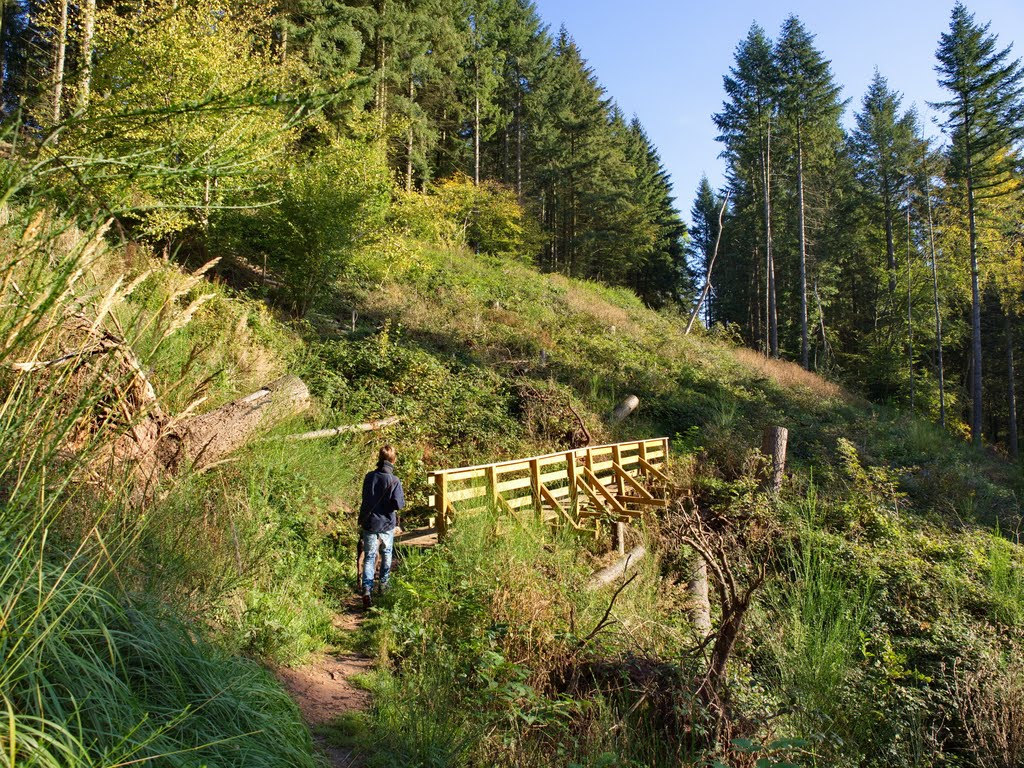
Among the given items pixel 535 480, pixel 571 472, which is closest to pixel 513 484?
pixel 535 480

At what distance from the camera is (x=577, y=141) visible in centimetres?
3544

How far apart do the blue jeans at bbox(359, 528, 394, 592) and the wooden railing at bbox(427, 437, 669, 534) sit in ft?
3.22

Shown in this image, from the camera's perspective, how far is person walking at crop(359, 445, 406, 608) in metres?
6.09

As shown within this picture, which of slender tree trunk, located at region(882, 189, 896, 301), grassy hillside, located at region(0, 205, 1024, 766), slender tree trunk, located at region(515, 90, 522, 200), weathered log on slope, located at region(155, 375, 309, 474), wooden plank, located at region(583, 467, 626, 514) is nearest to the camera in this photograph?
grassy hillside, located at region(0, 205, 1024, 766)

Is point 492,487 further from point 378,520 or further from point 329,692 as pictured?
point 329,692

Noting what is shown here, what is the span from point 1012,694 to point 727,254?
42.2 m

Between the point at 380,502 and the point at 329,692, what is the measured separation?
222 cm

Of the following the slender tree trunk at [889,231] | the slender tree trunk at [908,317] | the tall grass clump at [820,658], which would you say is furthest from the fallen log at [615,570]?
the slender tree trunk at [889,231]

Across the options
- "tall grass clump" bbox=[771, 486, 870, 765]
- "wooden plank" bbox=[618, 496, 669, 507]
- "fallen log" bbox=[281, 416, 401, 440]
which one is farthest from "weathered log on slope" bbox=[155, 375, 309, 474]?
"wooden plank" bbox=[618, 496, 669, 507]

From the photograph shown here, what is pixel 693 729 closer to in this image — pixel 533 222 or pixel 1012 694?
pixel 1012 694

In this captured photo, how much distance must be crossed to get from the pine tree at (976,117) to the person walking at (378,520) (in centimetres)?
2318

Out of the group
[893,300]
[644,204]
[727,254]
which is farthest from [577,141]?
[893,300]

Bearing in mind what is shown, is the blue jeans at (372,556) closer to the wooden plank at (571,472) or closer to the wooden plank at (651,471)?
the wooden plank at (571,472)

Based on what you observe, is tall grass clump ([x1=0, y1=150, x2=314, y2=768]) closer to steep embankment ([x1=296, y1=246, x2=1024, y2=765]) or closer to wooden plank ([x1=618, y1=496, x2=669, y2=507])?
steep embankment ([x1=296, y1=246, x2=1024, y2=765])
